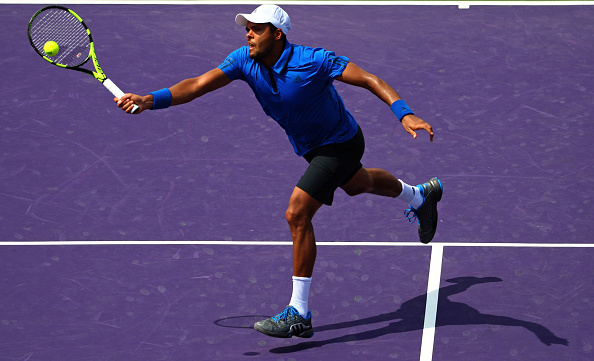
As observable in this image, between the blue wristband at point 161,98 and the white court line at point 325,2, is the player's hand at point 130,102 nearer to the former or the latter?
the blue wristband at point 161,98

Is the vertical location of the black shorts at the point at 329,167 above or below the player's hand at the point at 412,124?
below

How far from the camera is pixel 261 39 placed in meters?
7.72

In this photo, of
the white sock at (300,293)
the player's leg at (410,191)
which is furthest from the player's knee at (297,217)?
the player's leg at (410,191)

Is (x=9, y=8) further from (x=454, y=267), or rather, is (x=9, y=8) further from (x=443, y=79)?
(x=454, y=267)

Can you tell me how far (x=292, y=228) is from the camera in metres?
7.81

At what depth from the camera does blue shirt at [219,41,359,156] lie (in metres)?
7.78

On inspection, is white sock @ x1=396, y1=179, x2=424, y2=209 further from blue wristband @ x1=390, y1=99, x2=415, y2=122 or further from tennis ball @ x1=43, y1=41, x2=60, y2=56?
tennis ball @ x1=43, y1=41, x2=60, y2=56

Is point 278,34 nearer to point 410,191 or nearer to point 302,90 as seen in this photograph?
point 302,90

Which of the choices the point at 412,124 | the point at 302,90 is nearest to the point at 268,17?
the point at 302,90

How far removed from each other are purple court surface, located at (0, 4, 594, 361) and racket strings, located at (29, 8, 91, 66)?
120 centimetres

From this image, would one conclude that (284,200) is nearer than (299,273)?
No

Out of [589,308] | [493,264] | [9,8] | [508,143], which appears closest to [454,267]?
[493,264]

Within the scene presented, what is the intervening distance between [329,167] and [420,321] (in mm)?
1160

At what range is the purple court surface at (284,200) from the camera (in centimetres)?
798
